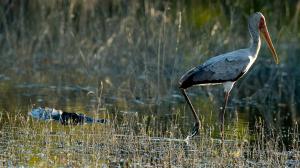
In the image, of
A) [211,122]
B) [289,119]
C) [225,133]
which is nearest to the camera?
[225,133]

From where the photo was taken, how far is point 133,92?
1439 cm

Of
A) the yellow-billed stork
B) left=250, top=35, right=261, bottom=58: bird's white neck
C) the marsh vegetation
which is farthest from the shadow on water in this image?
left=250, top=35, right=261, bottom=58: bird's white neck

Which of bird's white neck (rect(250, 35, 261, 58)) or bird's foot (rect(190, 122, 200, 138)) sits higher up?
bird's white neck (rect(250, 35, 261, 58))

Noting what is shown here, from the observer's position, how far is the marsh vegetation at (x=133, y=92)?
946 centimetres

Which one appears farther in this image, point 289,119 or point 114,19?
point 114,19

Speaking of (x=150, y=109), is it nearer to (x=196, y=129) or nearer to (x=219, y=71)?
(x=219, y=71)

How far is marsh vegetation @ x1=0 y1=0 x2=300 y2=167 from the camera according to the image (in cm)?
946

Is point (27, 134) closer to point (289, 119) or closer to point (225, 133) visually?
point (225, 133)

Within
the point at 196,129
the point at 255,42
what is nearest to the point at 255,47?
the point at 255,42

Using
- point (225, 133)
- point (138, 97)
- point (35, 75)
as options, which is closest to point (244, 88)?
point (138, 97)

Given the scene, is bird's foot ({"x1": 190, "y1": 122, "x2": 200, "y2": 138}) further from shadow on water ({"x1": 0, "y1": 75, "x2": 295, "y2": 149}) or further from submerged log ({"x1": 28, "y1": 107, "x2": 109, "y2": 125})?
submerged log ({"x1": 28, "y1": 107, "x2": 109, "y2": 125})

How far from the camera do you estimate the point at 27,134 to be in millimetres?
10039

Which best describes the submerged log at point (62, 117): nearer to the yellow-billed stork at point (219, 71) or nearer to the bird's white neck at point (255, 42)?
the yellow-billed stork at point (219, 71)

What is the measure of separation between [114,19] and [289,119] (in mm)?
4593
